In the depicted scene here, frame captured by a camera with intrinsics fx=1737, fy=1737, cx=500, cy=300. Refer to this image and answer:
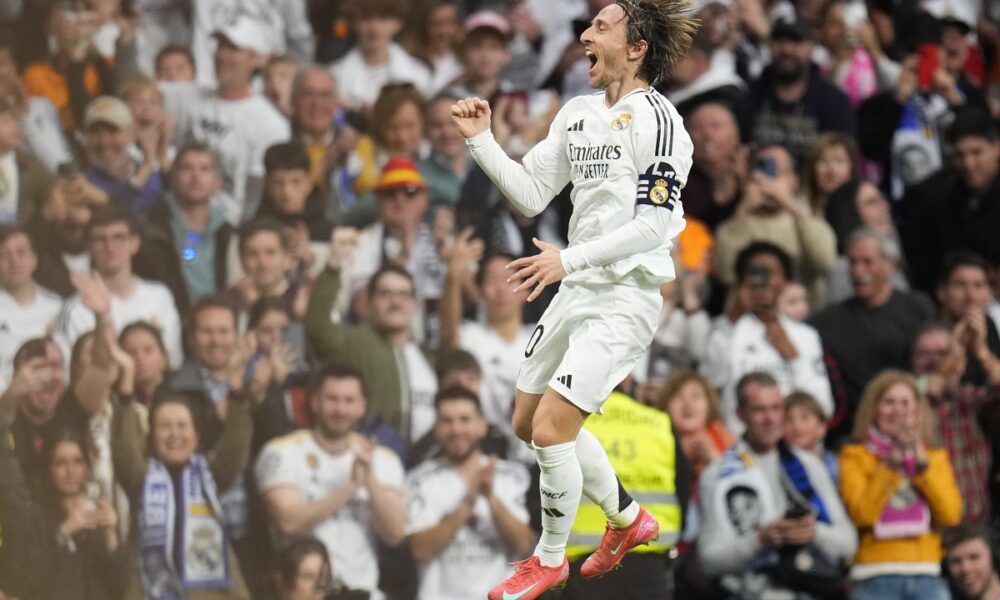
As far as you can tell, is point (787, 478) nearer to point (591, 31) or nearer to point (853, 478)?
point (853, 478)

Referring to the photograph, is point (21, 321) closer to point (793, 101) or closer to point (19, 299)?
point (19, 299)

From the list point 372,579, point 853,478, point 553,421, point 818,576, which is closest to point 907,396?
point 853,478

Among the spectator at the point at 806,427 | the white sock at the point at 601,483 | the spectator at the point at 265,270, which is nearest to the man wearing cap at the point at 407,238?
the spectator at the point at 265,270

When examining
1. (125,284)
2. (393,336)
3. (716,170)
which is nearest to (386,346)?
(393,336)

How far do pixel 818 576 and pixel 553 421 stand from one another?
4.19 metres

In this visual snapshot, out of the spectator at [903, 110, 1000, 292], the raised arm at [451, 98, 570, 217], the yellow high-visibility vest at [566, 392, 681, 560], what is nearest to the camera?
the raised arm at [451, 98, 570, 217]

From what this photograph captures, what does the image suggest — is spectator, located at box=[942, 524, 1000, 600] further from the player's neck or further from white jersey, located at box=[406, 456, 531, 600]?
the player's neck

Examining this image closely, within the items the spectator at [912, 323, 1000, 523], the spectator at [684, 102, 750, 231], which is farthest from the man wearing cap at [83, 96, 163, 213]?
the spectator at [912, 323, 1000, 523]

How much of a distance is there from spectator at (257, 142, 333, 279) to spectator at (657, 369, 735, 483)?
2.22 meters

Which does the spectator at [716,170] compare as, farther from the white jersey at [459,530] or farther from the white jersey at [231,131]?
the white jersey at [231,131]

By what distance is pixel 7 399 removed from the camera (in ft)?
31.0

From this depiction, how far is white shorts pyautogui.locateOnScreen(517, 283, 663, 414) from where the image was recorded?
247 inches

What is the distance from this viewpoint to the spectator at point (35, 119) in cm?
1013

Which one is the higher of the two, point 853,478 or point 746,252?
point 746,252
